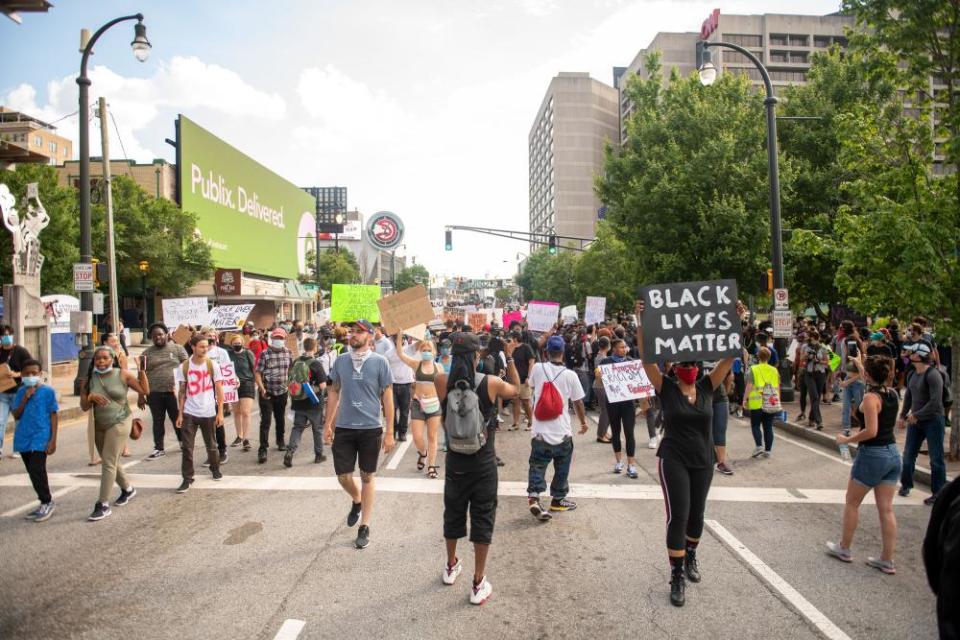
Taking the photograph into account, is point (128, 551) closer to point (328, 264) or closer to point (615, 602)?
point (615, 602)

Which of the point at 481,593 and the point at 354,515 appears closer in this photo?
the point at 481,593

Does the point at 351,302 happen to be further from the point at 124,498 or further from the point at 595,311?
the point at 124,498

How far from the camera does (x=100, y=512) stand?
6.32 m

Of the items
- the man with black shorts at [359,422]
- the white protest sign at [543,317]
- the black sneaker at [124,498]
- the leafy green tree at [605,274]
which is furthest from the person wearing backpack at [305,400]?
the leafy green tree at [605,274]

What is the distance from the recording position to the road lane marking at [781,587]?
4.05 metres

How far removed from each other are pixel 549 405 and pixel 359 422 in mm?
1924

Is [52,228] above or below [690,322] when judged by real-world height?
above

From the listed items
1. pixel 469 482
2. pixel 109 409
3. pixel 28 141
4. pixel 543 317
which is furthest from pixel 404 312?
pixel 28 141

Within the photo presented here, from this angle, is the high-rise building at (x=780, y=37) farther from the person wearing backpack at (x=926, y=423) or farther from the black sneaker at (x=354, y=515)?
the black sneaker at (x=354, y=515)

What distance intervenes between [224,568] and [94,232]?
108 feet

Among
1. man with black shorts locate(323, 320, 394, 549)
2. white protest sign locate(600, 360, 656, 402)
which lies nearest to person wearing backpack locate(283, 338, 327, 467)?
man with black shorts locate(323, 320, 394, 549)

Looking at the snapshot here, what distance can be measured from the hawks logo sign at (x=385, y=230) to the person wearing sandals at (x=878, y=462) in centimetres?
4536

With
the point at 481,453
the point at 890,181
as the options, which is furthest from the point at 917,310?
the point at 481,453

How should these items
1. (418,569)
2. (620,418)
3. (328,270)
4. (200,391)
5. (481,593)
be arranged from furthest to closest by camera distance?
(328,270) → (620,418) → (200,391) → (418,569) → (481,593)
